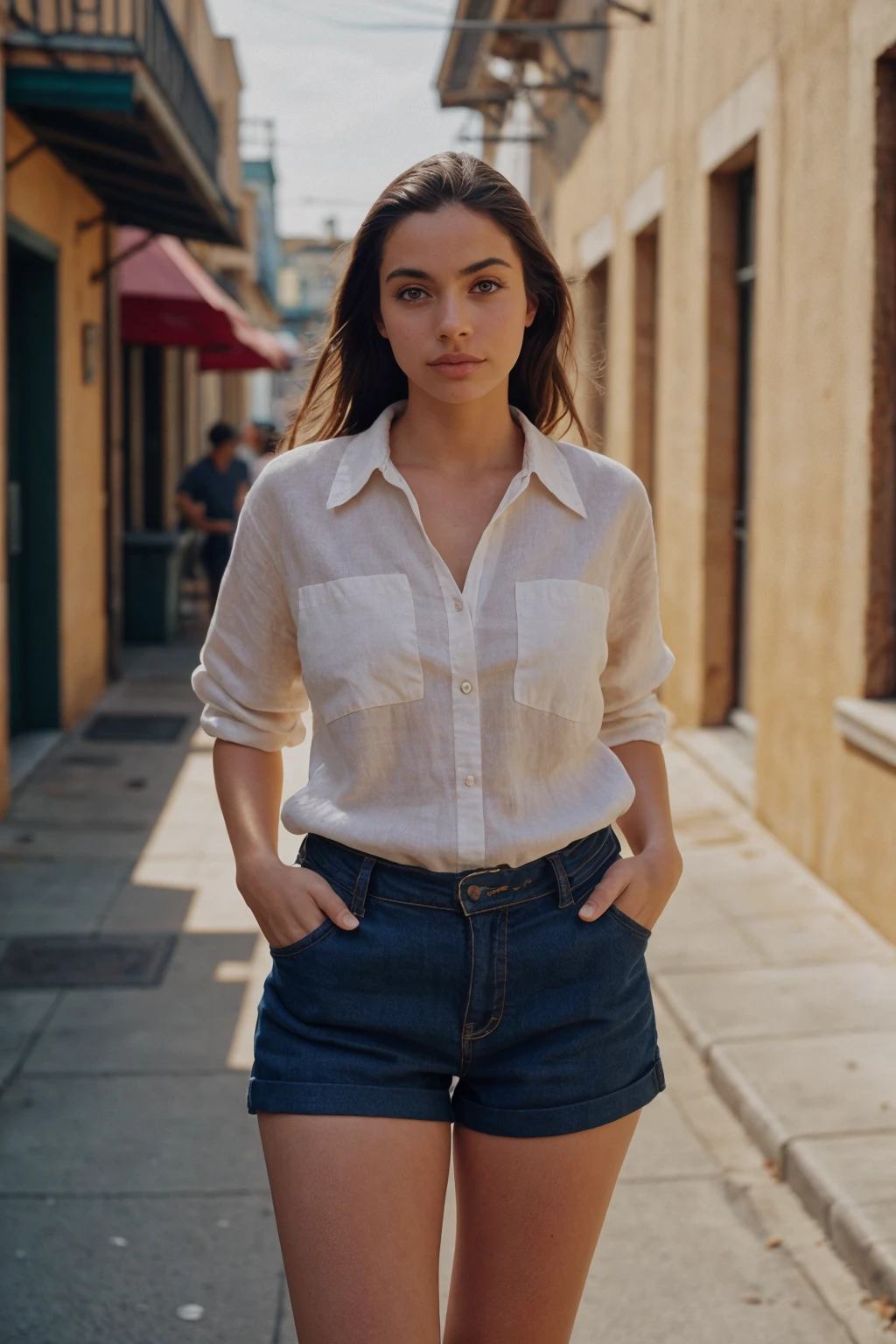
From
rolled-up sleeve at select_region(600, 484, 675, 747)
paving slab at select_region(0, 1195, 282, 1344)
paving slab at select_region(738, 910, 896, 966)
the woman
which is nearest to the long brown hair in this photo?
the woman

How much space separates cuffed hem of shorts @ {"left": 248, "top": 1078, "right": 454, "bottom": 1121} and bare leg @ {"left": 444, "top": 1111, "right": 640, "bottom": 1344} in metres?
0.13

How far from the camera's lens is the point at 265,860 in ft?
6.91

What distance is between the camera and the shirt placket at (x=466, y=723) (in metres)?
2.00

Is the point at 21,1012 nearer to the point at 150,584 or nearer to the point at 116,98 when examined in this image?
the point at 116,98

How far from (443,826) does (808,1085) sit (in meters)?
2.65

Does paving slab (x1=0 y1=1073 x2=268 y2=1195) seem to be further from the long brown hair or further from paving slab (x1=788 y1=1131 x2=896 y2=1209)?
the long brown hair

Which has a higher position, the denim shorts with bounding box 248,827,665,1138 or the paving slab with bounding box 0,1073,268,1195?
the denim shorts with bounding box 248,827,665,1138

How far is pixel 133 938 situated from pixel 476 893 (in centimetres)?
416

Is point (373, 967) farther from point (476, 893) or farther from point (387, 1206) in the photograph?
point (387, 1206)

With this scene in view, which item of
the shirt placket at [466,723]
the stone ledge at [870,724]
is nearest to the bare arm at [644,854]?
the shirt placket at [466,723]

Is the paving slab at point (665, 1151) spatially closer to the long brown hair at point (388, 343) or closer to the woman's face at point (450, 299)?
the long brown hair at point (388, 343)

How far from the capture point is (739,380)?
9.17m

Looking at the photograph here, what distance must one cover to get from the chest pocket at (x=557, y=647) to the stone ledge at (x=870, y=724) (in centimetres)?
365

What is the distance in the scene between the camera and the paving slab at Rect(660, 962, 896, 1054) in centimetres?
475
